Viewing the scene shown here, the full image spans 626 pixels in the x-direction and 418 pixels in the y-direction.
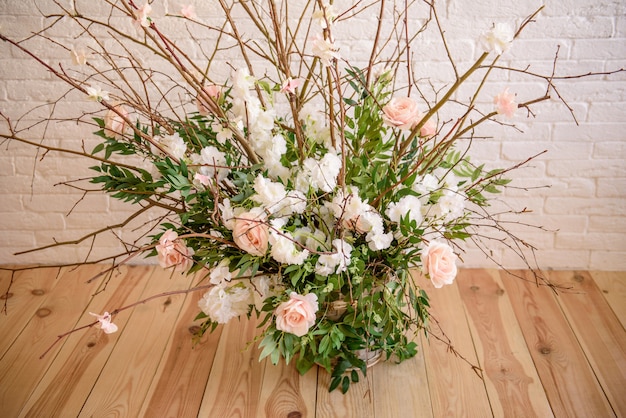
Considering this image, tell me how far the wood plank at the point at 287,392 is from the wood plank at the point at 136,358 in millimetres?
286

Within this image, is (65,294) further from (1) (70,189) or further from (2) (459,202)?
(2) (459,202)

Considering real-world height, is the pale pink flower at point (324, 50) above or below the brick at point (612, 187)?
above

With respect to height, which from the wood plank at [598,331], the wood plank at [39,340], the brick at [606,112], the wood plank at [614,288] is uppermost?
the brick at [606,112]

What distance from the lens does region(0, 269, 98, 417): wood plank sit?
1564 mm

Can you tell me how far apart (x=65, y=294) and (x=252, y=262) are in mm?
910

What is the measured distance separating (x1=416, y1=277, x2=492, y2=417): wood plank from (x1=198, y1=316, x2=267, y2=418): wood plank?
41 cm

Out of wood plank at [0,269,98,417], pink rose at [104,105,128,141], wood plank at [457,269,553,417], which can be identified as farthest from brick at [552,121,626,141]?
wood plank at [0,269,98,417]

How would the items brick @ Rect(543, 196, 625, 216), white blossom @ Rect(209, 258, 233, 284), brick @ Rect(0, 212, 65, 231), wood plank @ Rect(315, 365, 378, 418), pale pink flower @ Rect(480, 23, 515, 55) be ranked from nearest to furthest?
pale pink flower @ Rect(480, 23, 515, 55) < white blossom @ Rect(209, 258, 233, 284) < wood plank @ Rect(315, 365, 378, 418) < brick @ Rect(543, 196, 625, 216) < brick @ Rect(0, 212, 65, 231)

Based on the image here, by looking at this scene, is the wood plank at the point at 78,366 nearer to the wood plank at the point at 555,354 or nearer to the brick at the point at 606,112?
the wood plank at the point at 555,354

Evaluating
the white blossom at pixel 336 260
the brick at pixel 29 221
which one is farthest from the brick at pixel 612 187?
the brick at pixel 29 221

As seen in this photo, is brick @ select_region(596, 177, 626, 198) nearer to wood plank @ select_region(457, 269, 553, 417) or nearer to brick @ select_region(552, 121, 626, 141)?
brick @ select_region(552, 121, 626, 141)

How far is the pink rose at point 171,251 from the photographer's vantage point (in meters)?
1.24

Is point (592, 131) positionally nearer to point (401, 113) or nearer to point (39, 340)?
point (401, 113)

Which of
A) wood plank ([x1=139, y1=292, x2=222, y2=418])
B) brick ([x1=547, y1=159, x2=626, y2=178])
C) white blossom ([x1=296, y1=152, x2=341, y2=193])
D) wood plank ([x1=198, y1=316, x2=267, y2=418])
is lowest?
wood plank ([x1=198, y1=316, x2=267, y2=418])
